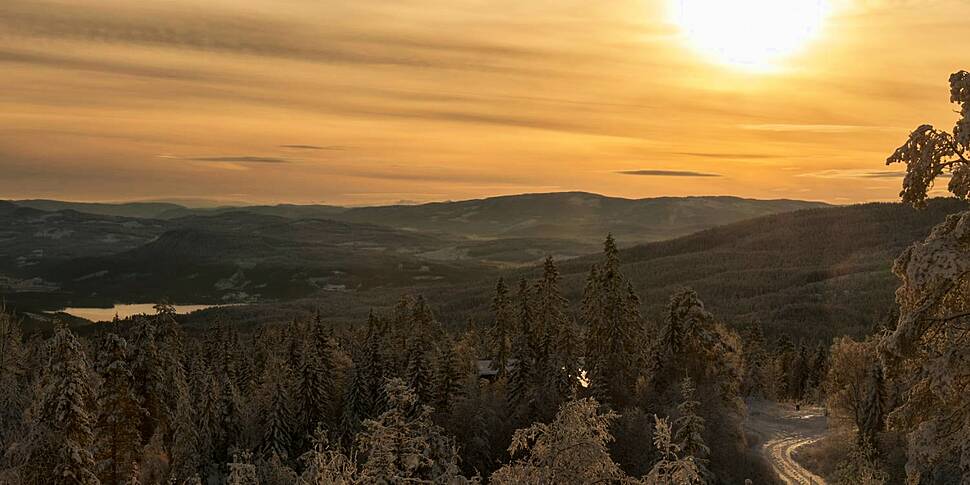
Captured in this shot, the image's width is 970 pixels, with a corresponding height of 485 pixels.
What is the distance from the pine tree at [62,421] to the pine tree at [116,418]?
9044 millimetres

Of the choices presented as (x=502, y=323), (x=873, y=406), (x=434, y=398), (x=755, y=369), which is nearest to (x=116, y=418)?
(x=434, y=398)

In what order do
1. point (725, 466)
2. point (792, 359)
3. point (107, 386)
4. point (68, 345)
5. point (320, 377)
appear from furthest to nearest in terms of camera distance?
1. point (792, 359)
2. point (320, 377)
3. point (725, 466)
4. point (107, 386)
5. point (68, 345)

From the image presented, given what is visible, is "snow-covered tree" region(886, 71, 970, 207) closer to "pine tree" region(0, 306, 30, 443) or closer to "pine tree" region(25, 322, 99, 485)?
"pine tree" region(25, 322, 99, 485)

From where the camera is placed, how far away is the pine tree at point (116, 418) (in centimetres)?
3994

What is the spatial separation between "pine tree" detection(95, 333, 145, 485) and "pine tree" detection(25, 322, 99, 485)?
29.7 feet

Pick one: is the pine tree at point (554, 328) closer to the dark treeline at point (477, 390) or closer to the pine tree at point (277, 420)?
the dark treeline at point (477, 390)

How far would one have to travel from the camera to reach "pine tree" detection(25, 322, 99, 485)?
30391mm

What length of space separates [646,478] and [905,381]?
5356 mm

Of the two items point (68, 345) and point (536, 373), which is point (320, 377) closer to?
point (536, 373)

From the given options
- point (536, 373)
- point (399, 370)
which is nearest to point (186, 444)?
→ point (399, 370)

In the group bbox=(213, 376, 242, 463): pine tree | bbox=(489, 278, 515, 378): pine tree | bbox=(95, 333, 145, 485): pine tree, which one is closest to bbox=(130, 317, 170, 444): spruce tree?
bbox=(95, 333, 145, 485): pine tree

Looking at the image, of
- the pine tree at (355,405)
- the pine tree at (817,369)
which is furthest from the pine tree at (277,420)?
the pine tree at (817,369)

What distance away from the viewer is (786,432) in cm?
7788

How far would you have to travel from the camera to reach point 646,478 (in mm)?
11969
